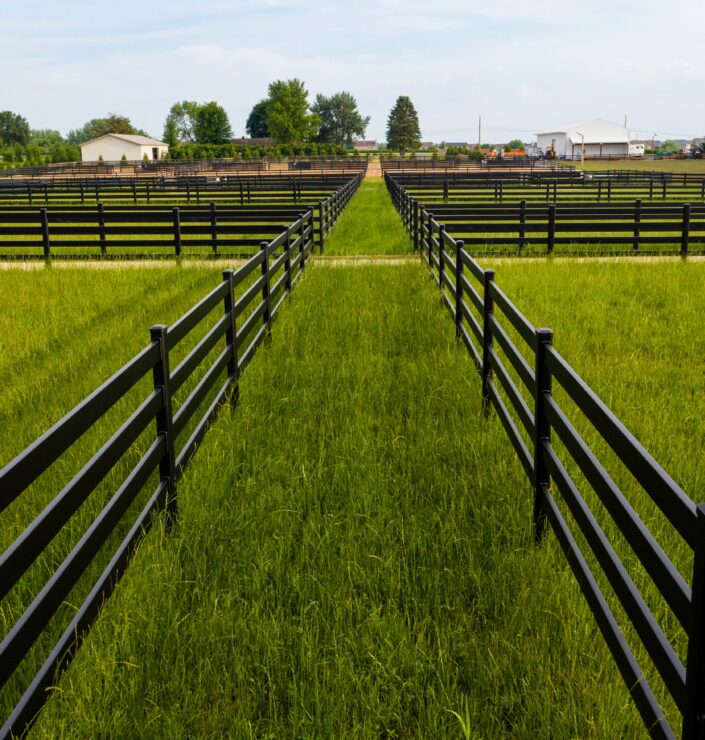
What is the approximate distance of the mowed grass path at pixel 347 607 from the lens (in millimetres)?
3191

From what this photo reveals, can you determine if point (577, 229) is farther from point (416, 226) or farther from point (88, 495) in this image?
point (88, 495)

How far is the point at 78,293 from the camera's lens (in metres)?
13.1

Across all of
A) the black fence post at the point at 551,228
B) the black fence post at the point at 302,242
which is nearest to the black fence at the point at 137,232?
the black fence post at the point at 302,242

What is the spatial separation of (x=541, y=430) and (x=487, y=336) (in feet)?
7.91

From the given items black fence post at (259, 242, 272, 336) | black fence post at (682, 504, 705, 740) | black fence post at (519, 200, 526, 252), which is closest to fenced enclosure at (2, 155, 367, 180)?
black fence post at (519, 200, 526, 252)

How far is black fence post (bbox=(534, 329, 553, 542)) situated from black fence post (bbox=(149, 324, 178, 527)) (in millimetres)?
2217

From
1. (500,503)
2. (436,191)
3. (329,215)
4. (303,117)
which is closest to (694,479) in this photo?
(500,503)

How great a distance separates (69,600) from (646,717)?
286cm

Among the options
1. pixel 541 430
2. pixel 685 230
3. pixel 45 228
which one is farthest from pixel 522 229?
pixel 541 430

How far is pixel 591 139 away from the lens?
503ft

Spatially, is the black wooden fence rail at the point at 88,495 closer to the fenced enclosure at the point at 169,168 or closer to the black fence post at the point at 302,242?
the black fence post at the point at 302,242

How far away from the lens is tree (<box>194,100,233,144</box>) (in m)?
160

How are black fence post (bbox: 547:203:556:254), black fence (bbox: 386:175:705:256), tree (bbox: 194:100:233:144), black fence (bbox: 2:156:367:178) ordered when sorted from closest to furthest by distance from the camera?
1. black fence (bbox: 386:175:705:256)
2. black fence post (bbox: 547:203:556:254)
3. black fence (bbox: 2:156:367:178)
4. tree (bbox: 194:100:233:144)

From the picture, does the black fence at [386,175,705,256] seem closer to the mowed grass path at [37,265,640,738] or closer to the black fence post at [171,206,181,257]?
the black fence post at [171,206,181,257]
